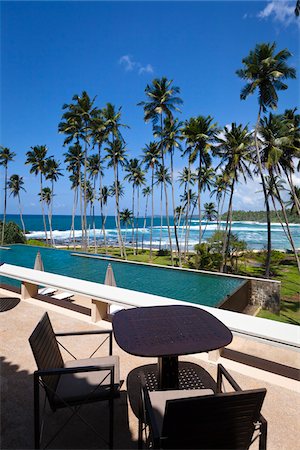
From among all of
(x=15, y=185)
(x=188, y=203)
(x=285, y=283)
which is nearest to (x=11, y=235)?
(x=15, y=185)

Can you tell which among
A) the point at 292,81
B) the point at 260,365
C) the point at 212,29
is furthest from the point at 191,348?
the point at 292,81

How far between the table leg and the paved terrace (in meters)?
0.46

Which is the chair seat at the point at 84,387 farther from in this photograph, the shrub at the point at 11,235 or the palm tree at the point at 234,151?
the shrub at the point at 11,235

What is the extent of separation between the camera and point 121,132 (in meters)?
22.3

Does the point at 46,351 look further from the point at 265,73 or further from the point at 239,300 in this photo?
the point at 265,73

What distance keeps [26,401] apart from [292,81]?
64.1 ft

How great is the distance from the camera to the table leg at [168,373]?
6.57 feet

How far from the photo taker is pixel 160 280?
33.3 feet

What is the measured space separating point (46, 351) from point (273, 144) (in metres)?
18.2

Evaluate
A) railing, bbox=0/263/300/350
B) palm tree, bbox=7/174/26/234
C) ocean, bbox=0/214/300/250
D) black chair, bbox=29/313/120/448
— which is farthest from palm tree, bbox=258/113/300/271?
palm tree, bbox=7/174/26/234

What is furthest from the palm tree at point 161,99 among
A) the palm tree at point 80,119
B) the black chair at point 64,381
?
the black chair at point 64,381

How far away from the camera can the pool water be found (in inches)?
355

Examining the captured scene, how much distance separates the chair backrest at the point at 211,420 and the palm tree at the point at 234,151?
19.3 meters

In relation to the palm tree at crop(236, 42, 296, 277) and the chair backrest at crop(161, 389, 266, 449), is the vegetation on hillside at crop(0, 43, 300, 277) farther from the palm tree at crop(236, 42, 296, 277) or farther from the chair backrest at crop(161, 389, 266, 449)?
the chair backrest at crop(161, 389, 266, 449)
